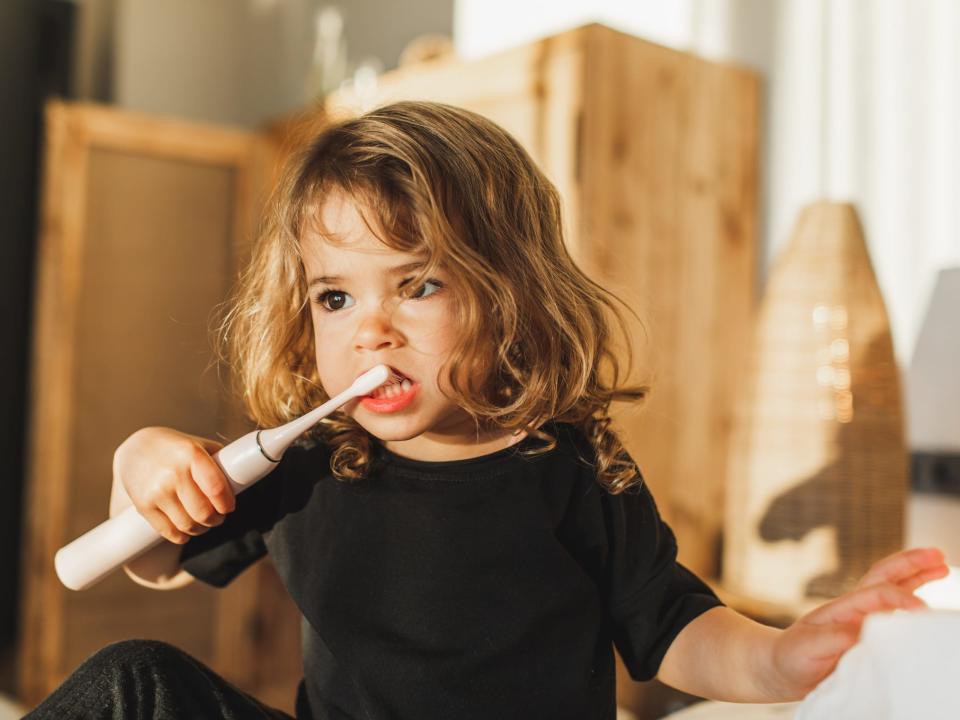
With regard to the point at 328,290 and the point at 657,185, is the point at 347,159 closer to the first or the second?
the point at 328,290

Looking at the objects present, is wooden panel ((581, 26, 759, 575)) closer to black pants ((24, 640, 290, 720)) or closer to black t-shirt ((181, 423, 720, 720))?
black t-shirt ((181, 423, 720, 720))

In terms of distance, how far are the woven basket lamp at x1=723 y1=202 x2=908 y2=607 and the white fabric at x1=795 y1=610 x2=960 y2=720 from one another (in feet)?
2.82

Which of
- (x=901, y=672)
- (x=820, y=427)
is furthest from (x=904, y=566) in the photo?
(x=820, y=427)

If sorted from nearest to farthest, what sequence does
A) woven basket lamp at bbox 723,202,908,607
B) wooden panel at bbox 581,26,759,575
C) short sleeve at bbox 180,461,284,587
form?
1. short sleeve at bbox 180,461,284,587
2. woven basket lamp at bbox 723,202,908,607
3. wooden panel at bbox 581,26,759,575

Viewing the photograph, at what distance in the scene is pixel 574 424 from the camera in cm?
81

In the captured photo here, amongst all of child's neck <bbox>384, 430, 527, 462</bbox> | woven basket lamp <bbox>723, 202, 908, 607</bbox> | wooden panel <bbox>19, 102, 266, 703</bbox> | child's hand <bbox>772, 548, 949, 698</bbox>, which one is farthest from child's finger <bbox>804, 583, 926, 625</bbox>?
wooden panel <bbox>19, 102, 266, 703</bbox>

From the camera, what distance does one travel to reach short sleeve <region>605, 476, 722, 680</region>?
741 mm

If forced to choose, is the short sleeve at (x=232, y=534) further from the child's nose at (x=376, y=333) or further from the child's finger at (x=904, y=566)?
the child's finger at (x=904, y=566)

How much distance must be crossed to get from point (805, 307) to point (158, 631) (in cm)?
152

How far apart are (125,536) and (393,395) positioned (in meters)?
0.21

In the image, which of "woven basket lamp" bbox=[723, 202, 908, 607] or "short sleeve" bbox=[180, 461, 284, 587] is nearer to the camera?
"short sleeve" bbox=[180, 461, 284, 587]

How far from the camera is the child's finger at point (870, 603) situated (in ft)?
1.79

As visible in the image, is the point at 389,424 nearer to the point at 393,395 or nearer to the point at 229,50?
the point at 393,395

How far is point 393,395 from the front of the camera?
2.27 feet
